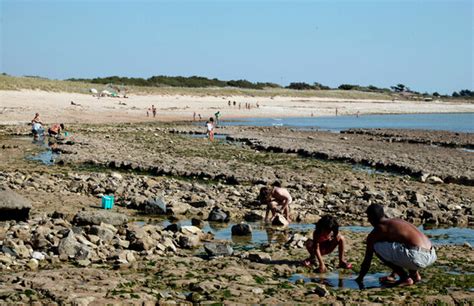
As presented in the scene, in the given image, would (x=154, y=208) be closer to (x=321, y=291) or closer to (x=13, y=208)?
(x=13, y=208)

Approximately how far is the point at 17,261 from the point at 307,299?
471 cm

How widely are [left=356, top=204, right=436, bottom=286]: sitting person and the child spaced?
99cm

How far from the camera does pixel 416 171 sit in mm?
24719

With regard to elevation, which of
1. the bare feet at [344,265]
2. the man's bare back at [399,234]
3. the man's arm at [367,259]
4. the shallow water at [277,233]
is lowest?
the shallow water at [277,233]

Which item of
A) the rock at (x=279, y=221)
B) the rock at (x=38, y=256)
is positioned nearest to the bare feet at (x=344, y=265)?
the rock at (x=279, y=221)

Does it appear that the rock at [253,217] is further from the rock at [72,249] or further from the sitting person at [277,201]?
the rock at [72,249]

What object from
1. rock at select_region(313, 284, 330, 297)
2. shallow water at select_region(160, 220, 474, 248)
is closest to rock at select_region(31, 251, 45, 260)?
shallow water at select_region(160, 220, 474, 248)

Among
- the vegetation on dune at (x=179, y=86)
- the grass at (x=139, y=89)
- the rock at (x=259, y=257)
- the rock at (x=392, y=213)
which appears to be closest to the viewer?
the rock at (x=259, y=257)

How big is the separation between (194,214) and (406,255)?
23.8ft

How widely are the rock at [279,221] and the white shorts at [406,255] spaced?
17.2ft

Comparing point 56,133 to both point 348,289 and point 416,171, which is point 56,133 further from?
point 348,289

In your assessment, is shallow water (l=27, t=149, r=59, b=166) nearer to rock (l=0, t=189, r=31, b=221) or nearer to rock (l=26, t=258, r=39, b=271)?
rock (l=0, t=189, r=31, b=221)

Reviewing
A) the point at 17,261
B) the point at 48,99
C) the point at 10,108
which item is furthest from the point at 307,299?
the point at 48,99

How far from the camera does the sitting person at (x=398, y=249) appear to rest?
31.2ft
